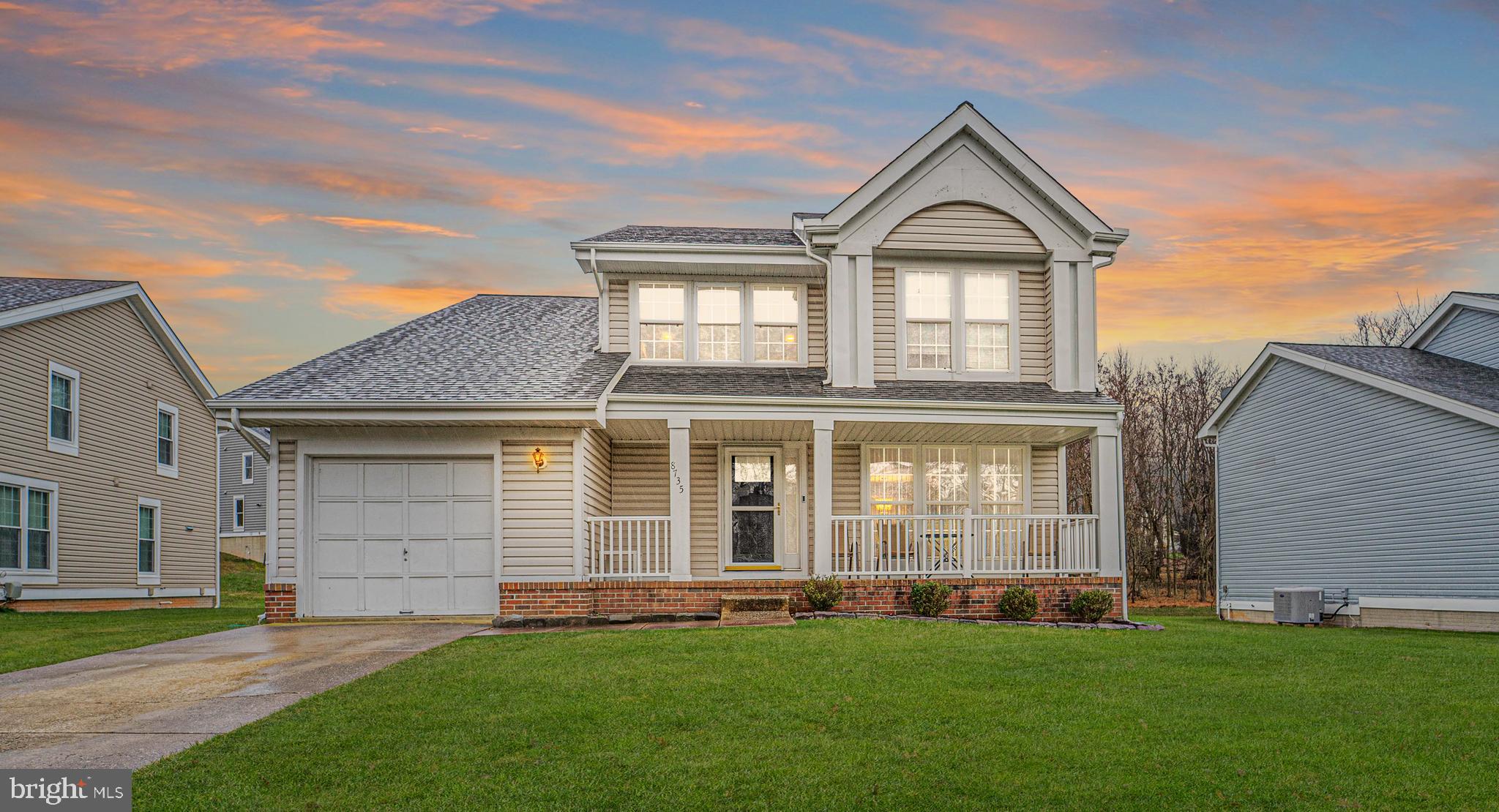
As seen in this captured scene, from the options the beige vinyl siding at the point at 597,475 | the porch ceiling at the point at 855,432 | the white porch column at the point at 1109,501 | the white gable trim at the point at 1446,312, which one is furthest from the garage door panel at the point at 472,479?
the white gable trim at the point at 1446,312

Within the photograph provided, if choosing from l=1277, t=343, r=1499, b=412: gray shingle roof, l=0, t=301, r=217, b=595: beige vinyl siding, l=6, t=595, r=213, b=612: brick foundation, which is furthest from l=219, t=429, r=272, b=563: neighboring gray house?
l=1277, t=343, r=1499, b=412: gray shingle roof

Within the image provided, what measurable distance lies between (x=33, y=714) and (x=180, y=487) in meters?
20.7

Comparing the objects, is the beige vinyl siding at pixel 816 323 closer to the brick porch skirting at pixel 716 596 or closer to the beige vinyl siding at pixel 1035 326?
the beige vinyl siding at pixel 1035 326

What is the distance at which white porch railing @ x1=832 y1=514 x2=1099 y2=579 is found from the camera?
616 inches

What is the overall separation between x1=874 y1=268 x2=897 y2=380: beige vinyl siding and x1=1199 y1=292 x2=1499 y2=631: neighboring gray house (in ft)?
28.3

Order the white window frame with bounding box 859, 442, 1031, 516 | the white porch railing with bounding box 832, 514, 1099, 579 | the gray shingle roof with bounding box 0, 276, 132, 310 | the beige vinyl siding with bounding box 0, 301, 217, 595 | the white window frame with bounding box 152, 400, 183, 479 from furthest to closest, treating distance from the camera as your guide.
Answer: the white window frame with bounding box 152, 400, 183, 479
the gray shingle roof with bounding box 0, 276, 132, 310
the beige vinyl siding with bounding box 0, 301, 217, 595
the white window frame with bounding box 859, 442, 1031, 516
the white porch railing with bounding box 832, 514, 1099, 579

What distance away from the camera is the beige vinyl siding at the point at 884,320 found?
678 inches

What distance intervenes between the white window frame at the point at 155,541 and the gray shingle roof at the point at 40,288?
490 cm

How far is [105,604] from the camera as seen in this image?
22938 millimetres

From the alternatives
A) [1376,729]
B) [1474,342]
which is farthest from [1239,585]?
[1376,729]

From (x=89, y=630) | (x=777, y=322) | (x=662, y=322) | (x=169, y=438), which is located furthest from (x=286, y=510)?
(x=169, y=438)

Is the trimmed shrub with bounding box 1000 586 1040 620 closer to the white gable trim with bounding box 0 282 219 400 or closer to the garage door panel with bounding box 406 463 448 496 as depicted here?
the garage door panel with bounding box 406 463 448 496

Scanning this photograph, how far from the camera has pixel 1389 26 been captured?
18.0 metres

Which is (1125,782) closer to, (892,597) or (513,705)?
(513,705)
